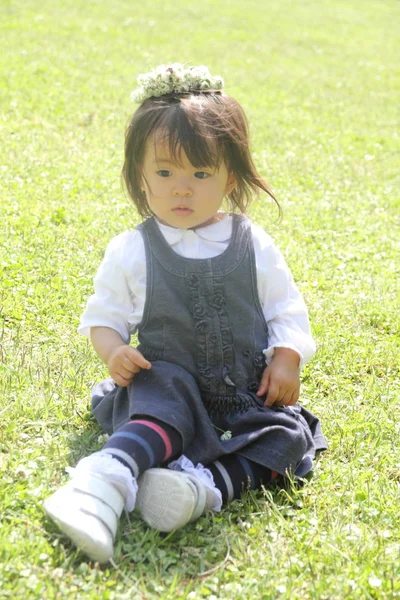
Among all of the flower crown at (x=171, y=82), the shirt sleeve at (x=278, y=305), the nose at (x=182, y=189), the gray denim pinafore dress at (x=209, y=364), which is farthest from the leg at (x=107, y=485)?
the flower crown at (x=171, y=82)

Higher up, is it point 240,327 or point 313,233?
point 240,327

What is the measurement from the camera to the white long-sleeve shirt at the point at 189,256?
11.6 feet

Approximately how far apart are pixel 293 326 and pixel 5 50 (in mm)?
9387

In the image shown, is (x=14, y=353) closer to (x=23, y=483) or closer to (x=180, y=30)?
(x=23, y=483)

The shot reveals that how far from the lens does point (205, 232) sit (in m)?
3.66

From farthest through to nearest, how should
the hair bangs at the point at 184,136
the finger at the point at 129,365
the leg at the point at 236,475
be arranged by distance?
the hair bangs at the point at 184,136 → the finger at the point at 129,365 → the leg at the point at 236,475

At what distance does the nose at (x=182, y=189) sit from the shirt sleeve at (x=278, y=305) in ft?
1.26

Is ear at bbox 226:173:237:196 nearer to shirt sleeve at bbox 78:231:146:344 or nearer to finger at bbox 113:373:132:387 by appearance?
shirt sleeve at bbox 78:231:146:344

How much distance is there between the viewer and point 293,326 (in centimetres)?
367

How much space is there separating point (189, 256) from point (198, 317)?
0.28m

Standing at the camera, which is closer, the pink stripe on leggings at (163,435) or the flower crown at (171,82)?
the pink stripe on leggings at (163,435)

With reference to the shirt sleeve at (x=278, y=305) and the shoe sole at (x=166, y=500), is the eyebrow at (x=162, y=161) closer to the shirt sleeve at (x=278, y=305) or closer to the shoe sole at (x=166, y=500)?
the shirt sleeve at (x=278, y=305)

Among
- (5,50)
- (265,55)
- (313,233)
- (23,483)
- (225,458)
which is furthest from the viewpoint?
(265,55)

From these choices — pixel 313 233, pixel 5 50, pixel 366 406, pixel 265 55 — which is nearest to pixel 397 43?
pixel 265 55
